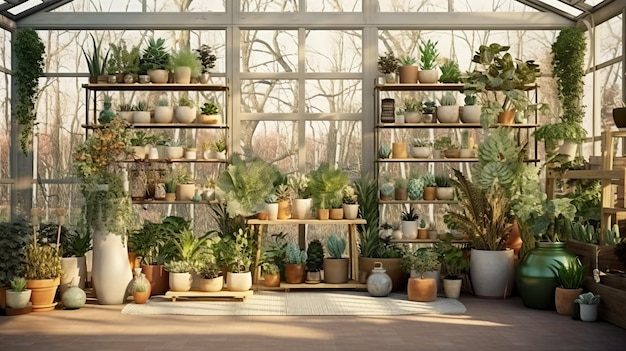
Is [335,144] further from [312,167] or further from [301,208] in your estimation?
[301,208]

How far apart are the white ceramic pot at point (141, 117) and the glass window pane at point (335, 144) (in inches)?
75.3

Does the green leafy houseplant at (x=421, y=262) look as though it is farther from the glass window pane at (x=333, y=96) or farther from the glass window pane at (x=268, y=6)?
the glass window pane at (x=268, y=6)

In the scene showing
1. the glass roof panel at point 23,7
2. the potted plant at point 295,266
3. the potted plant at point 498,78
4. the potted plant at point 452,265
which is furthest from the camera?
the glass roof panel at point 23,7

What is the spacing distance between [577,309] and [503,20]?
4063mm

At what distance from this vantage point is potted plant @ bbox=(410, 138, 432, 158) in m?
8.84

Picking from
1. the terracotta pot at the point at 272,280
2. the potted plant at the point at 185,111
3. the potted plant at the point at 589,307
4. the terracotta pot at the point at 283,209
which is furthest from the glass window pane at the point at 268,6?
the potted plant at the point at 589,307

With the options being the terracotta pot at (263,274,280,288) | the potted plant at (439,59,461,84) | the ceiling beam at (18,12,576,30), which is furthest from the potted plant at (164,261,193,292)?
the potted plant at (439,59,461,84)

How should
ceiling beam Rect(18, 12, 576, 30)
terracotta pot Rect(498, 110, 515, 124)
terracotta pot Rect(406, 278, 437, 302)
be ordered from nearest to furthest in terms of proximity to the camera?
terracotta pot Rect(406, 278, 437, 302), terracotta pot Rect(498, 110, 515, 124), ceiling beam Rect(18, 12, 576, 30)

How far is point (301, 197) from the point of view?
841 centimetres

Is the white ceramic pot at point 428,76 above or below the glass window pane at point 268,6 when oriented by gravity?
below

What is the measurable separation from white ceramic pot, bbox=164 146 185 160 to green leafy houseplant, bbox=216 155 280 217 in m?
0.69

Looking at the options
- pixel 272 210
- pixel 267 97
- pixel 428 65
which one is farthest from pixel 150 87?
pixel 428 65

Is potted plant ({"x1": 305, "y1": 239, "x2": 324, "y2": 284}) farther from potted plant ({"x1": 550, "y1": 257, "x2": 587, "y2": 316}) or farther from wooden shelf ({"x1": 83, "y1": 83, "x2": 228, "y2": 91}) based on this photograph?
potted plant ({"x1": 550, "y1": 257, "x2": 587, "y2": 316})

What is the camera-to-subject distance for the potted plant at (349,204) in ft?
27.3
